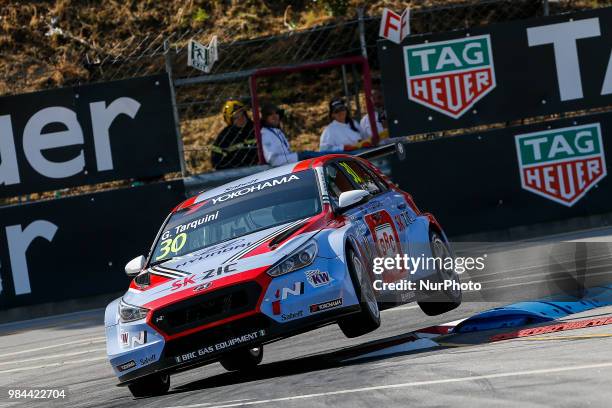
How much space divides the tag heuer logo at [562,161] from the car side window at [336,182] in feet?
23.7

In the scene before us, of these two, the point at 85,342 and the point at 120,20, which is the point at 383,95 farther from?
the point at 120,20

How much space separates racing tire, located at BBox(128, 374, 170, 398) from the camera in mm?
8664

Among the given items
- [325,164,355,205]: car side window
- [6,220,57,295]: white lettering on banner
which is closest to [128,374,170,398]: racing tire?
[325,164,355,205]: car side window

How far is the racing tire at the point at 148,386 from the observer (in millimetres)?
8664

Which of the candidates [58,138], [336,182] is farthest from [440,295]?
[58,138]

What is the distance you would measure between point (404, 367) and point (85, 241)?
9.48 meters

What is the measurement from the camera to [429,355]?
26.0ft

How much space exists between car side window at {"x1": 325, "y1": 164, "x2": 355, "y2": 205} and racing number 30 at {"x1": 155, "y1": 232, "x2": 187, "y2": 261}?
4.00ft

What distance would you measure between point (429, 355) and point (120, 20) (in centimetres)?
1772

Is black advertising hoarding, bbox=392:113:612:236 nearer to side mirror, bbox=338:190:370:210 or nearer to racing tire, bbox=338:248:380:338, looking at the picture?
side mirror, bbox=338:190:370:210

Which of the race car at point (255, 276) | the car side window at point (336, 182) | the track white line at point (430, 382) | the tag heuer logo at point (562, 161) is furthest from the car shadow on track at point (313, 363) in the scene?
the tag heuer logo at point (562, 161)

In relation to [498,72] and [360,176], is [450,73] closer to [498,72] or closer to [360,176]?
[498,72]

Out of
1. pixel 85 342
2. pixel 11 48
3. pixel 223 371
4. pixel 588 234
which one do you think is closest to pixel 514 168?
pixel 588 234

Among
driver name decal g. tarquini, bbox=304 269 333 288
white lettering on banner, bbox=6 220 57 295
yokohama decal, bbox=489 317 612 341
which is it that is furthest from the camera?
white lettering on banner, bbox=6 220 57 295
